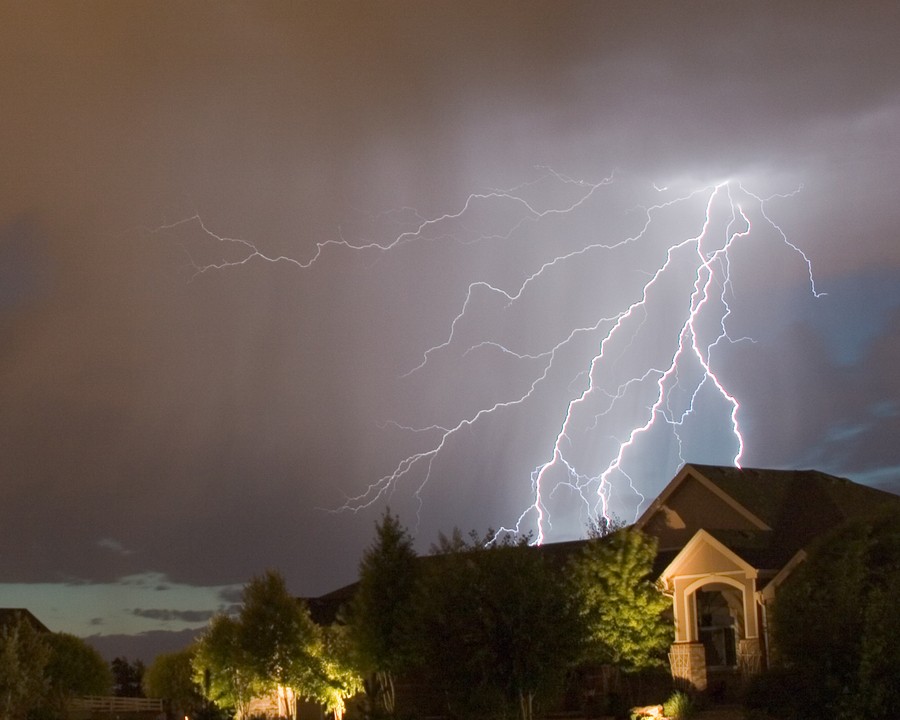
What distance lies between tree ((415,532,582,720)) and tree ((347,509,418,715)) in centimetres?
764

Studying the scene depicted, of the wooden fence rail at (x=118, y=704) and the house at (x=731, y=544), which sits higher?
the house at (x=731, y=544)

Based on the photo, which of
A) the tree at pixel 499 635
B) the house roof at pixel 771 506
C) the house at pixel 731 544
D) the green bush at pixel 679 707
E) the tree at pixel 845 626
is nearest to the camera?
the tree at pixel 845 626

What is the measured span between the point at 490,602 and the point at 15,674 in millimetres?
13179

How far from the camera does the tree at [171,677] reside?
6347 centimetres

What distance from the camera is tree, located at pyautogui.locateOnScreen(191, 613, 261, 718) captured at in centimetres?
4291

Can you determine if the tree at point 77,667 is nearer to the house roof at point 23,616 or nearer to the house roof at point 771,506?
the house roof at point 23,616

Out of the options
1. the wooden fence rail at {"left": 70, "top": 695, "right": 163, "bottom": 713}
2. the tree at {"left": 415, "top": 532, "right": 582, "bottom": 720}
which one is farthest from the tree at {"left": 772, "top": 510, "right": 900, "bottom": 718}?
the wooden fence rail at {"left": 70, "top": 695, "right": 163, "bottom": 713}

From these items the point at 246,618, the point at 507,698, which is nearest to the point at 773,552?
the point at 507,698

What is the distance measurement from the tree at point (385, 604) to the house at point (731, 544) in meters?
7.89

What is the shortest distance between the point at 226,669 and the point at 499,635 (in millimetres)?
18318

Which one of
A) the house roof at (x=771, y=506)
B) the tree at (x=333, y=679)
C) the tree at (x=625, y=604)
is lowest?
the tree at (x=333, y=679)

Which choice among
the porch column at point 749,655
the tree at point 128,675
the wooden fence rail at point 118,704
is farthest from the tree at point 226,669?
the tree at point 128,675

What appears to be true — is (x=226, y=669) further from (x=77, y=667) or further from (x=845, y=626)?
(x=845, y=626)

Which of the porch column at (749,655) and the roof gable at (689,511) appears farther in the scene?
the roof gable at (689,511)
